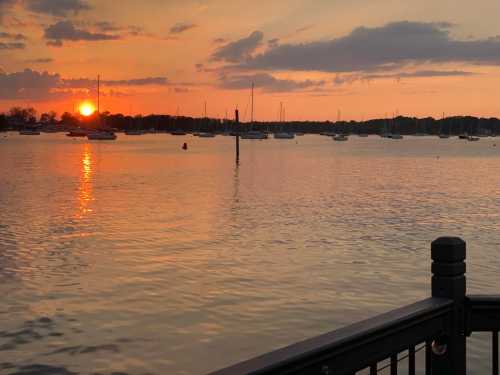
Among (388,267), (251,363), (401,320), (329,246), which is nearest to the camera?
(251,363)

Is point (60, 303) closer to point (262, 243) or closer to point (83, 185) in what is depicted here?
point (262, 243)

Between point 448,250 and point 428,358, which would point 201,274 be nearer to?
point 428,358

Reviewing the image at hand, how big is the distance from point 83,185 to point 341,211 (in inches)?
1069

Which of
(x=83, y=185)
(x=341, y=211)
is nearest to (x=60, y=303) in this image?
(x=341, y=211)

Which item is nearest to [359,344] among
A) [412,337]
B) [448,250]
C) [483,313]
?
[412,337]

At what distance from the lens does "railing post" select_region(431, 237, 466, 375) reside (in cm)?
512

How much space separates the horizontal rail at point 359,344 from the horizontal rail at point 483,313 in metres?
0.25

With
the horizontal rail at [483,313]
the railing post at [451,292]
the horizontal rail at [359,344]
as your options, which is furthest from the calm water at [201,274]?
the horizontal rail at [359,344]

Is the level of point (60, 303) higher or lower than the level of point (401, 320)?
lower

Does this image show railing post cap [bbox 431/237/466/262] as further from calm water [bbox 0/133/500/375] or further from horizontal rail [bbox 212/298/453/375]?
calm water [bbox 0/133/500/375]

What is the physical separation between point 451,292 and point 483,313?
16.8 inches

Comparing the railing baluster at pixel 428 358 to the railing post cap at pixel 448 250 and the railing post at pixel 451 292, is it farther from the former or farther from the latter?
the railing post cap at pixel 448 250

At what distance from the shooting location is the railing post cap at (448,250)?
5102 mm

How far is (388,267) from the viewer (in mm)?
19172
